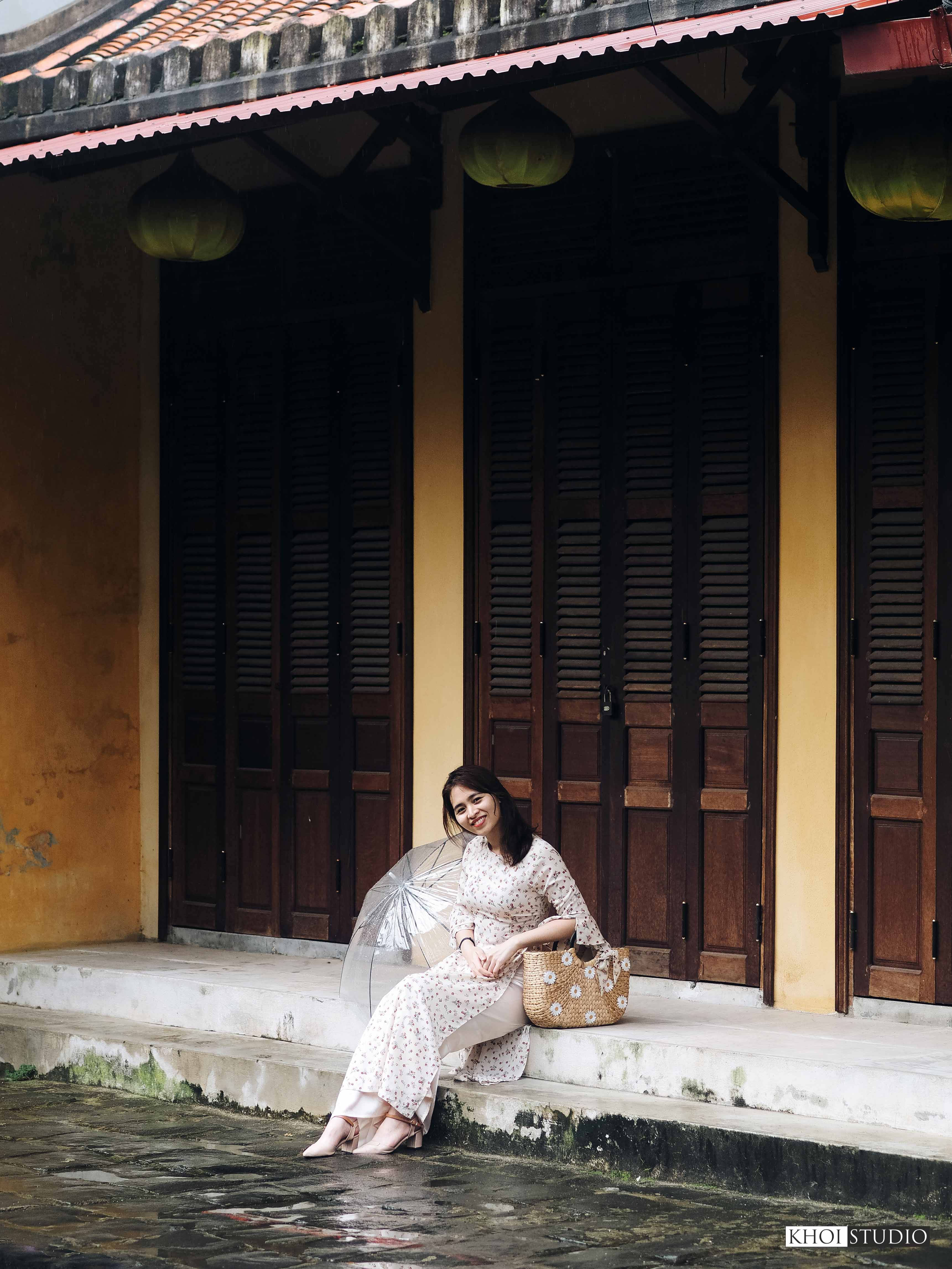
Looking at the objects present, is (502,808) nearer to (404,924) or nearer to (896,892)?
(404,924)

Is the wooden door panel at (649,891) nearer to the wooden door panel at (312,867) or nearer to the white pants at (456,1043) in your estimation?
the white pants at (456,1043)

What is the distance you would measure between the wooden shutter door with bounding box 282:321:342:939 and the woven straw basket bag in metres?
2.14

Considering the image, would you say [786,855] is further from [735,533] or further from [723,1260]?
[723,1260]

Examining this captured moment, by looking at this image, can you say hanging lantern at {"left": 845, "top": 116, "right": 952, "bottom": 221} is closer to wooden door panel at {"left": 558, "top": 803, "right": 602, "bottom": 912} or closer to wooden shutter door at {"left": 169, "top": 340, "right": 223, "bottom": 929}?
wooden door panel at {"left": 558, "top": 803, "right": 602, "bottom": 912}

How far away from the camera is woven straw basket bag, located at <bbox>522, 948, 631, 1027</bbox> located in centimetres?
654

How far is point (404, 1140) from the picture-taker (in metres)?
6.36

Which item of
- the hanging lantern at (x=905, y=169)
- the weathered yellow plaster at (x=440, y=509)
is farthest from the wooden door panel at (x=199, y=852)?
the hanging lantern at (x=905, y=169)

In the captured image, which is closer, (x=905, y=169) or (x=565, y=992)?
(x=905, y=169)

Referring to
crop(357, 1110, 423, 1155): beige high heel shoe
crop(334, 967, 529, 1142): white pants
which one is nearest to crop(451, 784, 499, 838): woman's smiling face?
crop(334, 967, 529, 1142): white pants

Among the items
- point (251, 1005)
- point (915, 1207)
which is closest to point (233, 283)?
point (251, 1005)

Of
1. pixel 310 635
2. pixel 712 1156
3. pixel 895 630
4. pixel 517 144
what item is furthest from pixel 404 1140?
pixel 517 144

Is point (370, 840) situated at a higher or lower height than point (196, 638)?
lower

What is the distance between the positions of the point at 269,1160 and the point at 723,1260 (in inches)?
71.7

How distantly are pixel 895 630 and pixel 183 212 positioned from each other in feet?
10.8
